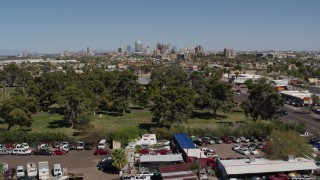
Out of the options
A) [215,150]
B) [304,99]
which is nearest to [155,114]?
[215,150]

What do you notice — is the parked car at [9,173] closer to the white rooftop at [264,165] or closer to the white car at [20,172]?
the white car at [20,172]

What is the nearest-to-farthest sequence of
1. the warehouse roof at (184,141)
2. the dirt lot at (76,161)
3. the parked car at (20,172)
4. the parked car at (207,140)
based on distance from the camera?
the parked car at (20,172), the dirt lot at (76,161), the warehouse roof at (184,141), the parked car at (207,140)

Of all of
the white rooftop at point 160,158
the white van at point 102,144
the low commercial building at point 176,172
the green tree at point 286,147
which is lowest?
the white van at point 102,144

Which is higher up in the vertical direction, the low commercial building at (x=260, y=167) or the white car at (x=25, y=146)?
the low commercial building at (x=260, y=167)

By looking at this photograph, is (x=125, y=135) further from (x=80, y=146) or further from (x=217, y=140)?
(x=217, y=140)

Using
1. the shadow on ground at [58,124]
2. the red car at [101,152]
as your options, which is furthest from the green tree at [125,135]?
the shadow on ground at [58,124]

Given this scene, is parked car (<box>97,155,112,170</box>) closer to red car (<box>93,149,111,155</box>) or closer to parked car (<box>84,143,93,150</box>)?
red car (<box>93,149,111,155</box>)

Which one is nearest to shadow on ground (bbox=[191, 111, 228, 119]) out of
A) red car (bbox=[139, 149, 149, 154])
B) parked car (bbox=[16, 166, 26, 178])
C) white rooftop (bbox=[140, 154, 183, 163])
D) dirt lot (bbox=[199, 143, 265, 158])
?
dirt lot (bbox=[199, 143, 265, 158])

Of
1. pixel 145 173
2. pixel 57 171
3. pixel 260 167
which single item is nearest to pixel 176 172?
pixel 145 173
